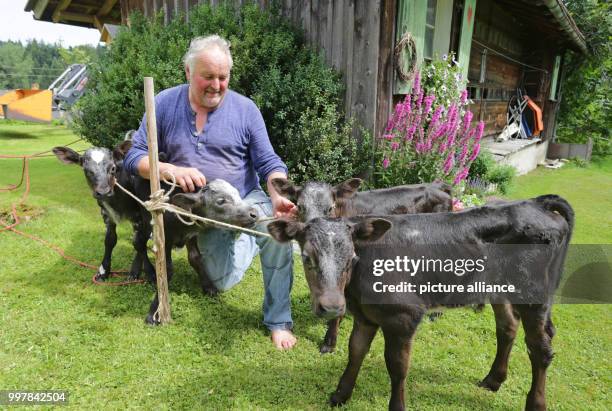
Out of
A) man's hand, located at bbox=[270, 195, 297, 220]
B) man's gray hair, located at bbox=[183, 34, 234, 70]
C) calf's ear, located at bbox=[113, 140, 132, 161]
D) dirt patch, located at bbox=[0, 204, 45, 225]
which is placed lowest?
dirt patch, located at bbox=[0, 204, 45, 225]

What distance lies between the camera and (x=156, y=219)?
12.0ft

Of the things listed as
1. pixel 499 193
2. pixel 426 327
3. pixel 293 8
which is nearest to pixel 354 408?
pixel 426 327

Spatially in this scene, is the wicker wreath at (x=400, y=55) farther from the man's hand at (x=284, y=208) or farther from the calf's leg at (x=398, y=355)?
the calf's leg at (x=398, y=355)

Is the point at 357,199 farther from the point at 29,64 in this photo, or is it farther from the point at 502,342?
the point at 29,64

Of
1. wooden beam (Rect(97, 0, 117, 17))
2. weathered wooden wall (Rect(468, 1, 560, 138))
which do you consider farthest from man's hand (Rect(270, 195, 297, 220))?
wooden beam (Rect(97, 0, 117, 17))

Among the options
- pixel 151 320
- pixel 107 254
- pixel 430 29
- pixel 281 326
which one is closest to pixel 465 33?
pixel 430 29

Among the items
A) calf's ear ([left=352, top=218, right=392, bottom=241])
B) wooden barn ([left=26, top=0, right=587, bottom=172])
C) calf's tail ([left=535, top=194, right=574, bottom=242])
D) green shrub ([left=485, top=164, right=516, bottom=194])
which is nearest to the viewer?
calf's ear ([left=352, top=218, right=392, bottom=241])

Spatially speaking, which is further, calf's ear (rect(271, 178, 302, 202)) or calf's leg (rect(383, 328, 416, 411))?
calf's ear (rect(271, 178, 302, 202))

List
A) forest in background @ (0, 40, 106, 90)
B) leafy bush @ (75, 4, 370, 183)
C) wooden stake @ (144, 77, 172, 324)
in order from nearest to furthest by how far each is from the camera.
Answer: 1. wooden stake @ (144, 77, 172, 324)
2. leafy bush @ (75, 4, 370, 183)
3. forest in background @ (0, 40, 106, 90)

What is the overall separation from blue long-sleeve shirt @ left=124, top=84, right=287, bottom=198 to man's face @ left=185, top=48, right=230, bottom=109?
5.1 inches

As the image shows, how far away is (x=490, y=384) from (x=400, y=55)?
465 cm

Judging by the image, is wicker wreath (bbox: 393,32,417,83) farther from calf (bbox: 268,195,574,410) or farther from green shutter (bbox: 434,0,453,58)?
calf (bbox: 268,195,574,410)

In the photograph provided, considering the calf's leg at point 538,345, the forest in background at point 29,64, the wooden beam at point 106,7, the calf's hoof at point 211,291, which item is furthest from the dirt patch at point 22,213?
the forest in background at point 29,64

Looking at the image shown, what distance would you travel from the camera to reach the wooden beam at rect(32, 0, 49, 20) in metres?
12.3
